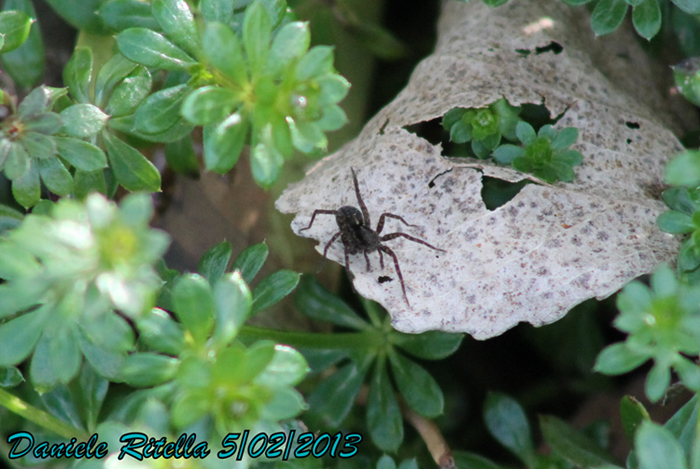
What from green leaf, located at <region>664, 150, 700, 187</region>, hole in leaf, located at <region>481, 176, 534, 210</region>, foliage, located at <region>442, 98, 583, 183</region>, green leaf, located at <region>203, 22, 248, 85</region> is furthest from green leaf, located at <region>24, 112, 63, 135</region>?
green leaf, located at <region>664, 150, 700, 187</region>

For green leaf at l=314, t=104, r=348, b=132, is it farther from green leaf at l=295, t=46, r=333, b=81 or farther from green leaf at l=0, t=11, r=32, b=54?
green leaf at l=0, t=11, r=32, b=54

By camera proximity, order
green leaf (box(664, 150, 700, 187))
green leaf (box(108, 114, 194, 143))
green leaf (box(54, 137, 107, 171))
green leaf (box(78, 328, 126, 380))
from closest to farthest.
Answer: green leaf (box(664, 150, 700, 187))
green leaf (box(78, 328, 126, 380))
green leaf (box(54, 137, 107, 171))
green leaf (box(108, 114, 194, 143))

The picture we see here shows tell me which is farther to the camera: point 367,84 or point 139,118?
point 367,84

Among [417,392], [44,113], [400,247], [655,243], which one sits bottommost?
[417,392]

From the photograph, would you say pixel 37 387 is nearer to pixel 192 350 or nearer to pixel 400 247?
pixel 192 350

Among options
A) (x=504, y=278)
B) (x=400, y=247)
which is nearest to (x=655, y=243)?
(x=504, y=278)
